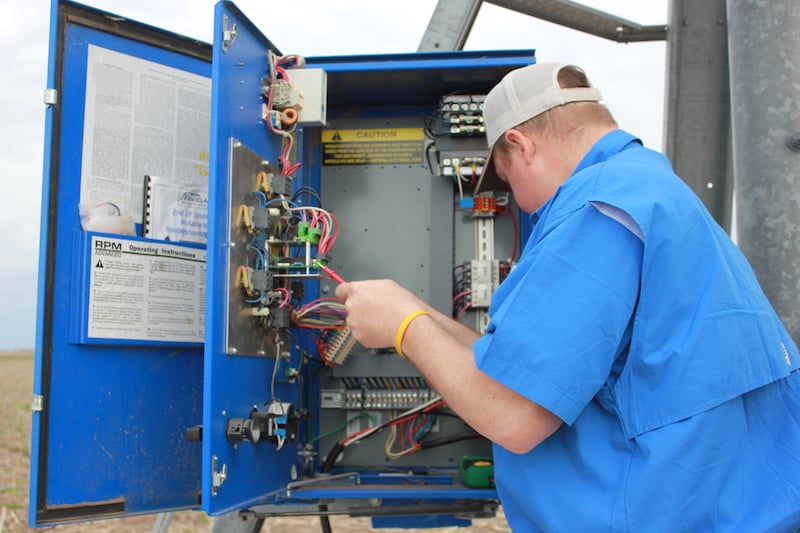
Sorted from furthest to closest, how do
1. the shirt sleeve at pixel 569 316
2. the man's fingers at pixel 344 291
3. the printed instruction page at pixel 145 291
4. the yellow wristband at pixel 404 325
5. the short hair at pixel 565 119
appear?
the printed instruction page at pixel 145 291, the man's fingers at pixel 344 291, the short hair at pixel 565 119, the yellow wristband at pixel 404 325, the shirt sleeve at pixel 569 316

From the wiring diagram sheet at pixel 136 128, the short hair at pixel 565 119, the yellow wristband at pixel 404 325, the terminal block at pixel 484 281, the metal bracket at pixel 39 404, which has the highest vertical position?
the wiring diagram sheet at pixel 136 128

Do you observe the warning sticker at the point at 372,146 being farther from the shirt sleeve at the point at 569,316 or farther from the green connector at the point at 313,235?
the shirt sleeve at the point at 569,316

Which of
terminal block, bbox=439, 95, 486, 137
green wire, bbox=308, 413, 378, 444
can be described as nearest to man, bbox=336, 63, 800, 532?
Answer: terminal block, bbox=439, 95, 486, 137

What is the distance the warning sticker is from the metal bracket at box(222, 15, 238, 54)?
1057 millimetres

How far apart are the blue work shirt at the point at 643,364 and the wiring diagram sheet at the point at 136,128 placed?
65.9 inches

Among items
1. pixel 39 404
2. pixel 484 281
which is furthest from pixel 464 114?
pixel 39 404

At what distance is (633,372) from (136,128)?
200 cm

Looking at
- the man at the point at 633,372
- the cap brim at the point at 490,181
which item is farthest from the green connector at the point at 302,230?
the man at the point at 633,372

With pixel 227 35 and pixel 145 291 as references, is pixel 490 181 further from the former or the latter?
pixel 145 291

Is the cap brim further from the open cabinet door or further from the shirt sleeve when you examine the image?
the open cabinet door

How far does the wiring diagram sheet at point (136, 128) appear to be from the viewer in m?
2.60

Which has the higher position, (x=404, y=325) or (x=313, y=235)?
(x=313, y=235)

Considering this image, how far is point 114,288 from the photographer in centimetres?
254

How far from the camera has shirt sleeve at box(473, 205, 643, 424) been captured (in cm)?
138
